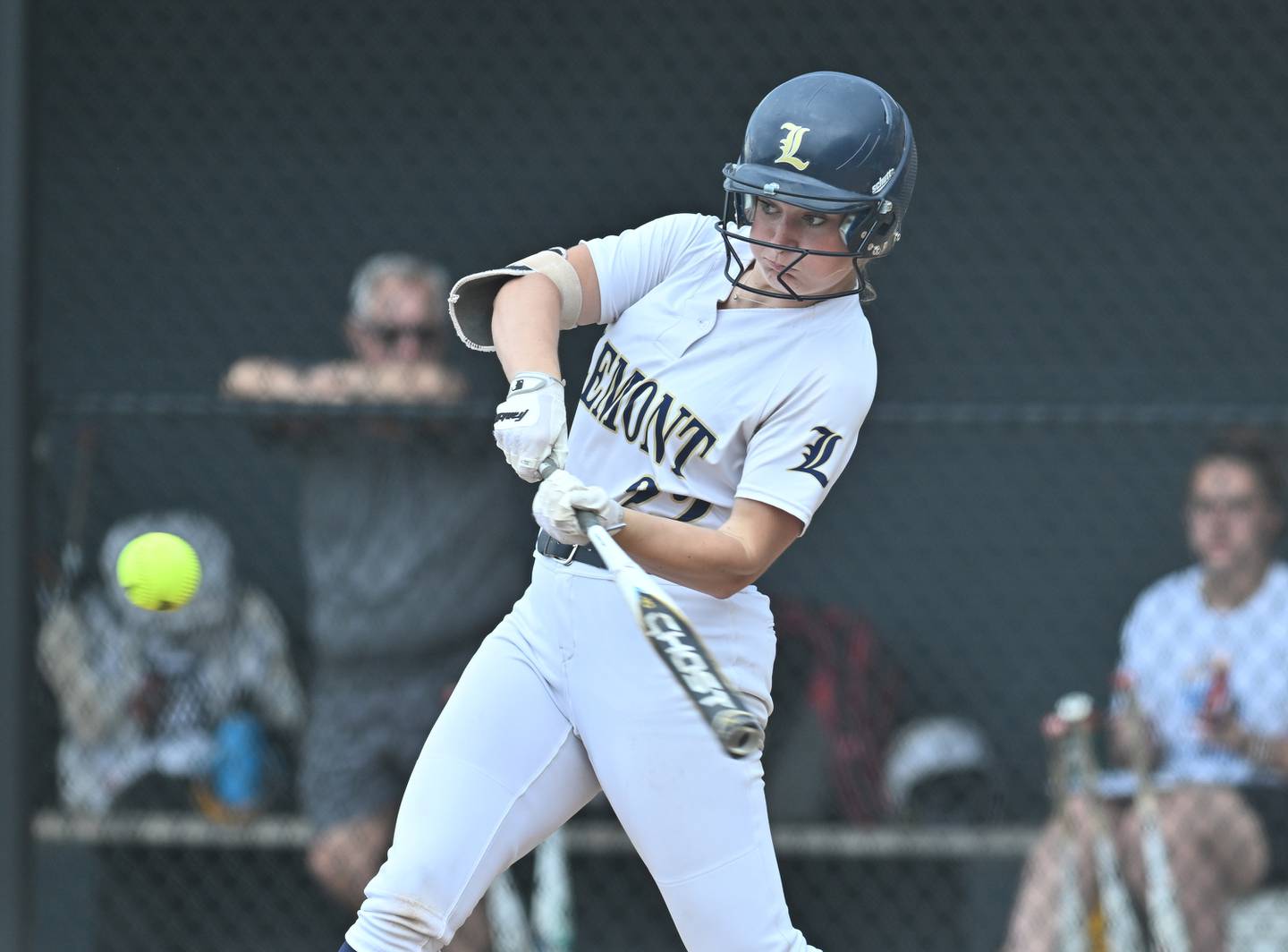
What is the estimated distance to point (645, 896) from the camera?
488cm

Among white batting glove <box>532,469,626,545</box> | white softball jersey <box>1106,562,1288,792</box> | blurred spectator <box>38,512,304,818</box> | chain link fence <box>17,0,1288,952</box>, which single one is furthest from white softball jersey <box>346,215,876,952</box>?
chain link fence <box>17,0,1288,952</box>

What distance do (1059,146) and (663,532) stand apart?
3.46 m

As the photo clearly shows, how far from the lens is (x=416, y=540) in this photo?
13.3 feet

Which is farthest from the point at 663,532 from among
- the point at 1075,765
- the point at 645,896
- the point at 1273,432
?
the point at 645,896

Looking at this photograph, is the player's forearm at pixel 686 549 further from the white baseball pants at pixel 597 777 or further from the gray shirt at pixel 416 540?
the gray shirt at pixel 416 540

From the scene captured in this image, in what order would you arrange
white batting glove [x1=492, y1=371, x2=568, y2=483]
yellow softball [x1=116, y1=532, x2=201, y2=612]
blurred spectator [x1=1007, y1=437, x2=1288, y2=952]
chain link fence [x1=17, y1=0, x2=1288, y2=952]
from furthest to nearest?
chain link fence [x1=17, y1=0, x2=1288, y2=952] < blurred spectator [x1=1007, y1=437, x2=1288, y2=952] < yellow softball [x1=116, y1=532, x2=201, y2=612] < white batting glove [x1=492, y1=371, x2=568, y2=483]

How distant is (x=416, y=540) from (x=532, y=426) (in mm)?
1806

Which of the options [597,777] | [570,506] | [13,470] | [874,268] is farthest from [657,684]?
[874,268]

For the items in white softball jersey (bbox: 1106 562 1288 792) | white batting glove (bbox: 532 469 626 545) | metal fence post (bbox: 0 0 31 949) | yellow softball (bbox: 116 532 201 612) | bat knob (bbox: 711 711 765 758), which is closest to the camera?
bat knob (bbox: 711 711 765 758)

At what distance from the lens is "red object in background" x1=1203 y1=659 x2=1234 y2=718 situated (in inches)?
158

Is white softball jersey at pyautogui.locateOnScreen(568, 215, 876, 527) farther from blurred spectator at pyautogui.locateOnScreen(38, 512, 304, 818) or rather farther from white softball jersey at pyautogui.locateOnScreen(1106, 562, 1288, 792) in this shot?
blurred spectator at pyautogui.locateOnScreen(38, 512, 304, 818)

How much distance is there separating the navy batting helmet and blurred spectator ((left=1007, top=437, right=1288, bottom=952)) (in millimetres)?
1891

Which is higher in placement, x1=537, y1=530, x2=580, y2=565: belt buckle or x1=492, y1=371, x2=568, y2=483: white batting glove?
x1=492, y1=371, x2=568, y2=483: white batting glove

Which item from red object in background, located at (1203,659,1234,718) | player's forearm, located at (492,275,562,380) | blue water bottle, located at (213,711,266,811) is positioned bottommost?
blue water bottle, located at (213,711,266,811)
